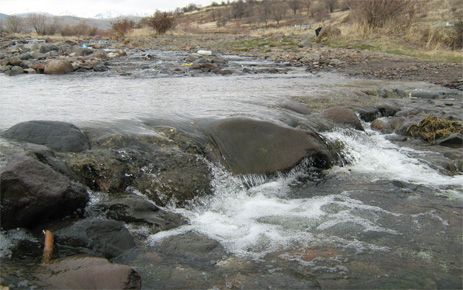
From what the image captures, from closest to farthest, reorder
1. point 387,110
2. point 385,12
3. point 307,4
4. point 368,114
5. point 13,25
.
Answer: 1. point 368,114
2. point 387,110
3. point 385,12
4. point 13,25
5. point 307,4

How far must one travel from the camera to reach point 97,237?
154 inches

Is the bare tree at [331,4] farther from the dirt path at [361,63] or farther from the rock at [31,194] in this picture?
the rock at [31,194]

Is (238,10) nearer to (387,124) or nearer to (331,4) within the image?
(331,4)

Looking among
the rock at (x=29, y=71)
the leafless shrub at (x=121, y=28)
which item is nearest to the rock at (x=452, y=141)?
the rock at (x=29, y=71)

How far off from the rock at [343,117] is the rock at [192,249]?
190 inches

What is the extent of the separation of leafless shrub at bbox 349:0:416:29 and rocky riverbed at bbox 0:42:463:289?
633 inches

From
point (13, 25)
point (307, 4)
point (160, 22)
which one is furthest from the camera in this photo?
point (307, 4)

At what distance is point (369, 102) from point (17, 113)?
7371 millimetres

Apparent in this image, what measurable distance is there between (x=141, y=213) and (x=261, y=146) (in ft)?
7.70

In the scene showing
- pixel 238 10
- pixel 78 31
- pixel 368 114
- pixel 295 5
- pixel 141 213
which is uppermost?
pixel 295 5

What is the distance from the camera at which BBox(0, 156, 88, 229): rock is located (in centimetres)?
382

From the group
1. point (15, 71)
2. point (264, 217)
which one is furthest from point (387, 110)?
point (15, 71)

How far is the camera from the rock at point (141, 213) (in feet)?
14.3

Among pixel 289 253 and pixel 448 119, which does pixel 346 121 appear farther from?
pixel 289 253
